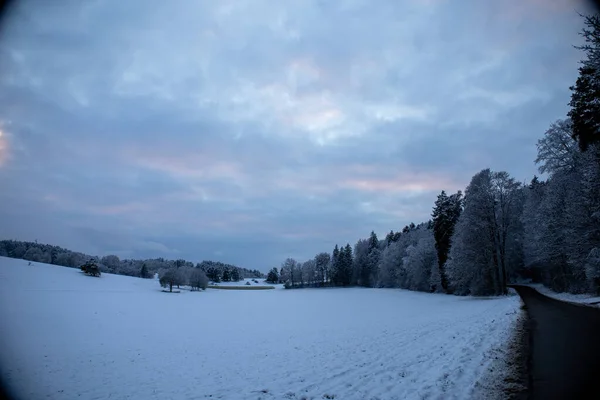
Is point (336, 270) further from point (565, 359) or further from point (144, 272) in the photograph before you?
point (565, 359)

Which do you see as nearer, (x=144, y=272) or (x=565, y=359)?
(x=565, y=359)

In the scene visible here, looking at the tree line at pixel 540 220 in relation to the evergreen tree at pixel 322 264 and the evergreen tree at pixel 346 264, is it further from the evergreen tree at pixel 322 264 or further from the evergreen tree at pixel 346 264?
the evergreen tree at pixel 322 264

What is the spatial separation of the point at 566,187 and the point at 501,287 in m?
16.5

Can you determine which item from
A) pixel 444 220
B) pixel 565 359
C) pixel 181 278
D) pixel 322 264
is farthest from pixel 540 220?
pixel 322 264

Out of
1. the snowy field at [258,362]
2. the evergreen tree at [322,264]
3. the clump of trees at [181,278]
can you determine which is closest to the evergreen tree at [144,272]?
the clump of trees at [181,278]

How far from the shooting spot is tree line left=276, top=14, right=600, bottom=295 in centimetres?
2192

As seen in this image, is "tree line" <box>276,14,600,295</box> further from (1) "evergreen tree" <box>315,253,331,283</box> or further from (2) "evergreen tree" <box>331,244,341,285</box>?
(1) "evergreen tree" <box>315,253,331,283</box>

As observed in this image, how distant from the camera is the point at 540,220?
32281 mm

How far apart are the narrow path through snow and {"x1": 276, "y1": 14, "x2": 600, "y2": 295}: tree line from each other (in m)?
8.94

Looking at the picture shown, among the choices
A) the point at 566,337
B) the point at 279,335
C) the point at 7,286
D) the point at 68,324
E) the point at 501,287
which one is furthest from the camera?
the point at 7,286

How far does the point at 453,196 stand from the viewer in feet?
183

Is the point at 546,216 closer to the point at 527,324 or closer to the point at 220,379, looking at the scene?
the point at 527,324

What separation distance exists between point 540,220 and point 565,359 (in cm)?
2838

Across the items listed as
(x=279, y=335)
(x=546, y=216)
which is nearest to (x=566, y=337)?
(x=279, y=335)
